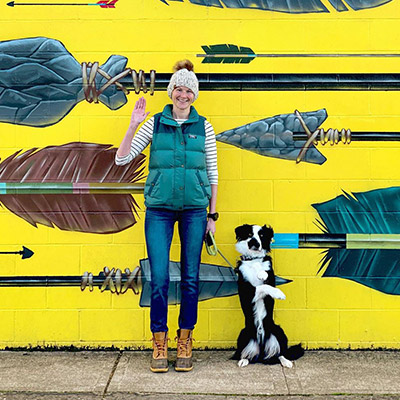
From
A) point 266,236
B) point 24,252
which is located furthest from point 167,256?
point 24,252

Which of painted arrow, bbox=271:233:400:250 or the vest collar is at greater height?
the vest collar

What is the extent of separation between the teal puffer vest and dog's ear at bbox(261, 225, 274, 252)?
476mm

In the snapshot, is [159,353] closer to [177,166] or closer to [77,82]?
[177,166]

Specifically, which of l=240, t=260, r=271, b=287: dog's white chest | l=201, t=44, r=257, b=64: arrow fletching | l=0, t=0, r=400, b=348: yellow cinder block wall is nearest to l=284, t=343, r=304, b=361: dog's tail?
l=0, t=0, r=400, b=348: yellow cinder block wall

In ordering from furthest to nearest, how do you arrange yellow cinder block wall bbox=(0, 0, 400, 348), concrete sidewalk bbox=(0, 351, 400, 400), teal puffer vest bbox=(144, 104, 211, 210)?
yellow cinder block wall bbox=(0, 0, 400, 348) → teal puffer vest bbox=(144, 104, 211, 210) → concrete sidewalk bbox=(0, 351, 400, 400)

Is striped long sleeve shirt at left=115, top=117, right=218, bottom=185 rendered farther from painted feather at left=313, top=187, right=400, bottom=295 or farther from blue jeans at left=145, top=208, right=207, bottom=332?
painted feather at left=313, top=187, right=400, bottom=295

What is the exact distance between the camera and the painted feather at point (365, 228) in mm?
4199

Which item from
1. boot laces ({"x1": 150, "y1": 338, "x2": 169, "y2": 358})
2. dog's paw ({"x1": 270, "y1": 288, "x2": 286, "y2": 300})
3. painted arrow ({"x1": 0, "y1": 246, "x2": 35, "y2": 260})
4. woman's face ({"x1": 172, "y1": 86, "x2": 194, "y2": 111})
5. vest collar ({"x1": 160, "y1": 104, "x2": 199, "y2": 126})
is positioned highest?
woman's face ({"x1": 172, "y1": 86, "x2": 194, "y2": 111})

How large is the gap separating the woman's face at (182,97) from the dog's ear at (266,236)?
39.6 inches

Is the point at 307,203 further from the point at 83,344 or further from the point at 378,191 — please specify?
the point at 83,344

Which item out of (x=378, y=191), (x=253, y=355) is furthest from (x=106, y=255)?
(x=378, y=191)

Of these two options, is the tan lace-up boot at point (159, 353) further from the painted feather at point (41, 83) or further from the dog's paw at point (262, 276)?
the painted feather at point (41, 83)

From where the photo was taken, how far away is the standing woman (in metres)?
3.68

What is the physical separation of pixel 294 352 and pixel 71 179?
2077mm
